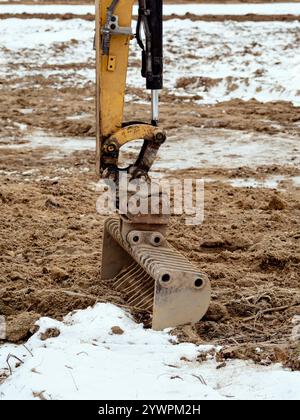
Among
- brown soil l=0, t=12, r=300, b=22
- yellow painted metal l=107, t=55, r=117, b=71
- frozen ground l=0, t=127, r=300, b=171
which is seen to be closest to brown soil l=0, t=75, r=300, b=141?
frozen ground l=0, t=127, r=300, b=171

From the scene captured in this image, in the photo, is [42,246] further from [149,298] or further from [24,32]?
[24,32]

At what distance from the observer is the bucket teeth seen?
5500mm

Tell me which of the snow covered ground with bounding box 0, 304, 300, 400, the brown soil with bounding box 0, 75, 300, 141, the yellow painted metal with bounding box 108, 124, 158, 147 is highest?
the yellow painted metal with bounding box 108, 124, 158, 147

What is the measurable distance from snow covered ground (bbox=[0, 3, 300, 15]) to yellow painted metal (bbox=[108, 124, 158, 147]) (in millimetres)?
22093

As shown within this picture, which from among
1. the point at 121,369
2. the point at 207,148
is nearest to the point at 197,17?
the point at 207,148

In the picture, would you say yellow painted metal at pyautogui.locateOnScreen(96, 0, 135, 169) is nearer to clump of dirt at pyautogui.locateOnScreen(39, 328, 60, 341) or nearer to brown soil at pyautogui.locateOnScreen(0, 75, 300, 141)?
clump of dirt at pyautogui.locateOnScreen(39, 328, 60, 341)

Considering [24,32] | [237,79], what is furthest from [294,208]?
[24,32]

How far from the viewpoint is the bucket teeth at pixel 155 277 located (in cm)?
550

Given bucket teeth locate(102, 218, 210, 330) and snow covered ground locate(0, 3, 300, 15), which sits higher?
snow covered ground locate(0, 3, 300, 15)

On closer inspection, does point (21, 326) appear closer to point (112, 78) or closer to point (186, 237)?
point (112, 78)

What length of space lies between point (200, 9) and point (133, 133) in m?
23.9

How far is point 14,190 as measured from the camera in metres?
9.88

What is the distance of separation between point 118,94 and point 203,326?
1720mm

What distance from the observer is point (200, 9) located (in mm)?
28984
